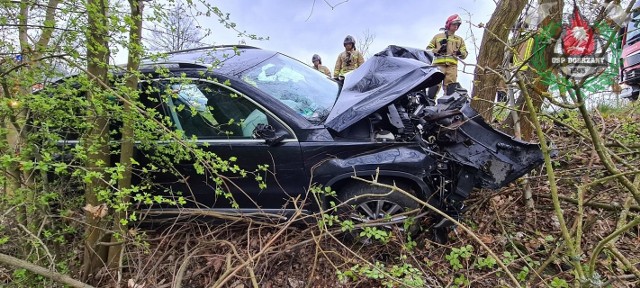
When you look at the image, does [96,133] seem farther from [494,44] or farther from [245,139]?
[494,44]

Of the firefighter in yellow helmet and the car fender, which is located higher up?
the firefighter in yellow helmet

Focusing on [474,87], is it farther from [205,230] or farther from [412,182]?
[205,230]

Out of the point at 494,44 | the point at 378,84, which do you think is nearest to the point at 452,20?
the point at 494,44

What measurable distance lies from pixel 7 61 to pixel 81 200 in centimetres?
108

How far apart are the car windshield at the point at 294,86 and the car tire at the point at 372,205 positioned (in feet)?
2.20

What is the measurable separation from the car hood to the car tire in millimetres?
554

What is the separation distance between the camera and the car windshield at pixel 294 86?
2957mm

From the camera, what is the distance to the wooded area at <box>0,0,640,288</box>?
2053 mm

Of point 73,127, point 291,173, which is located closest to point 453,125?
point 291,173

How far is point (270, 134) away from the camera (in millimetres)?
2770

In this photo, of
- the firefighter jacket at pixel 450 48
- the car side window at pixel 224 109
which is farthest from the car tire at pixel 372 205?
the firefighter jacket at pixel 450 48

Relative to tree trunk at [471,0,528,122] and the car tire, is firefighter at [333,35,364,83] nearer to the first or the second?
tree trunk at [471,0,528,122]

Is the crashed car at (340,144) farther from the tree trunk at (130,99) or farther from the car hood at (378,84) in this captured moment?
the tree trunk at (130,99)

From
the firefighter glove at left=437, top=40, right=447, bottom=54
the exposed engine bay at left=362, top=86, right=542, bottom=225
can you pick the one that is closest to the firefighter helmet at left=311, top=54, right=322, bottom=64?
the firefighter glove at left=437, top=40, right=447, bottom=54
